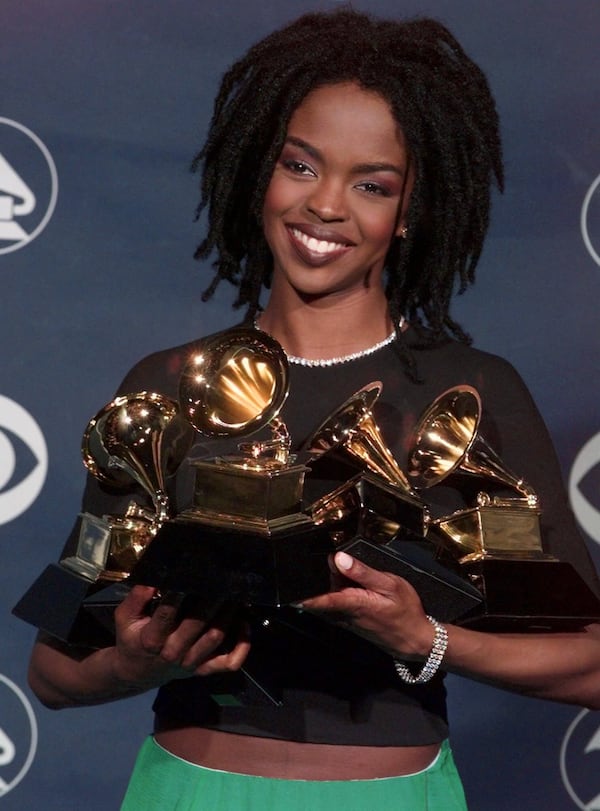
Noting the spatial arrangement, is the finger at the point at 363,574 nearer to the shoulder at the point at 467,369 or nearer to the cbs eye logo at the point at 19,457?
the shoulder at the point at 467,369

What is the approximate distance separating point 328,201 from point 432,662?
0.60 metres

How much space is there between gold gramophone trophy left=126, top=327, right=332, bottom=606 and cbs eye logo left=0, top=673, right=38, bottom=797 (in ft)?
3.84

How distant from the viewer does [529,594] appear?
1627mm

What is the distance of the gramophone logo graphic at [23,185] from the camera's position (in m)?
2.48

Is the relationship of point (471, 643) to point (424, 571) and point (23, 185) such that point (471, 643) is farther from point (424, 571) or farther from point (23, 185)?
point (23, 185)

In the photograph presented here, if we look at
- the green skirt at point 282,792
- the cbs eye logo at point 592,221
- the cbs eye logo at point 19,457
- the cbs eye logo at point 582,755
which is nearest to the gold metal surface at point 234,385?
the green skirt at point 282,792

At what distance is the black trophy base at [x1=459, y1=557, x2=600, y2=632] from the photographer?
161 centimetres

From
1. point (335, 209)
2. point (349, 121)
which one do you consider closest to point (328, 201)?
point (335, 209)

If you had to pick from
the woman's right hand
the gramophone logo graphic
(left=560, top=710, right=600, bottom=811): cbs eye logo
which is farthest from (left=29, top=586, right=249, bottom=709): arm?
(left=560, top=710, right=600, bottom=811): cbs eye logo

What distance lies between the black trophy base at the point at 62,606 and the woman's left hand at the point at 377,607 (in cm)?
32

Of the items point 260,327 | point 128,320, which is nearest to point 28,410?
point 128,320

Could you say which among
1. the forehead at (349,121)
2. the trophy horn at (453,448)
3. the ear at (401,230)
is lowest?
the trophy horn at (453,448)

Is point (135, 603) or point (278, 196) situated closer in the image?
point (135, 603)

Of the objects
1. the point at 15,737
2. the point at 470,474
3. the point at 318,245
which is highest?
the point at 318,245
